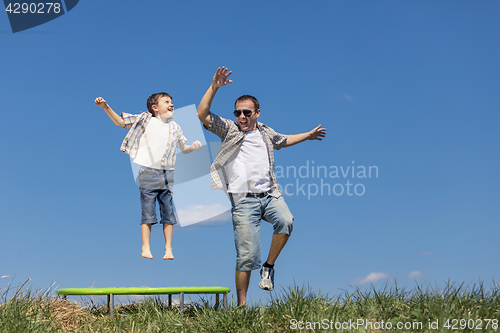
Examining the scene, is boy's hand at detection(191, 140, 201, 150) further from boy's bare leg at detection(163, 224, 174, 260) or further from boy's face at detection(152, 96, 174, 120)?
boy's bare leg at detection(163, 224, 174, 260)

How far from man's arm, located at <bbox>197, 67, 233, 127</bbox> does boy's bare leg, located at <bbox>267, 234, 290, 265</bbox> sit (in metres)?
1.89

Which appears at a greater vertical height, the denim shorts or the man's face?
the man's face

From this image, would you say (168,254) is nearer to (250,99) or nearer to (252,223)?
(252,223)

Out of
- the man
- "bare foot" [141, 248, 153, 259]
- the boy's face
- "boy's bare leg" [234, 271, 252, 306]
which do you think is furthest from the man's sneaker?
the boy's face

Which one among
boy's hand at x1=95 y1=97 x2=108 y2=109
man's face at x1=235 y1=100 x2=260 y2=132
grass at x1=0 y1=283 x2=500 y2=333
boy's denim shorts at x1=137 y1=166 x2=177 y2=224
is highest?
boy's hand at x1=95 y1=97 x2=108 y2=109

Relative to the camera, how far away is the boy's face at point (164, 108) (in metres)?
7.16

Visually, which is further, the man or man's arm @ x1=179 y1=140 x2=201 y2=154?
man's arm @ x1=179 y1=140 x2=201 y2=154

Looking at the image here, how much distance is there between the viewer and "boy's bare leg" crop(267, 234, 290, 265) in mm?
6035

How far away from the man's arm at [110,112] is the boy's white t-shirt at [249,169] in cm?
195

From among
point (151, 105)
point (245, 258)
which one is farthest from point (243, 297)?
point (151, 105)

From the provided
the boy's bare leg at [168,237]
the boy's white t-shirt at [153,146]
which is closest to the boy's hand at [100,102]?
the boy's white t-shirt at [153,146]

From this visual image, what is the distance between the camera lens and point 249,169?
237 inches

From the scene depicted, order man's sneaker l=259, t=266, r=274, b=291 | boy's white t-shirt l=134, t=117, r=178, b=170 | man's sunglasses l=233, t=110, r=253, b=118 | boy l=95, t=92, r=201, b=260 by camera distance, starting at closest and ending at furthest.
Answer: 1. man's sneaker l=259, t=266, r=274, b=291
2. man's sunglasses l=233, t=110, r=253, b=118
3. boy l=95, t=92, r=201, b=260
4. boy's white t-shirt l=134, t=117, r=178, b=170

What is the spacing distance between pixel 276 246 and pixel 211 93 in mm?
2322
